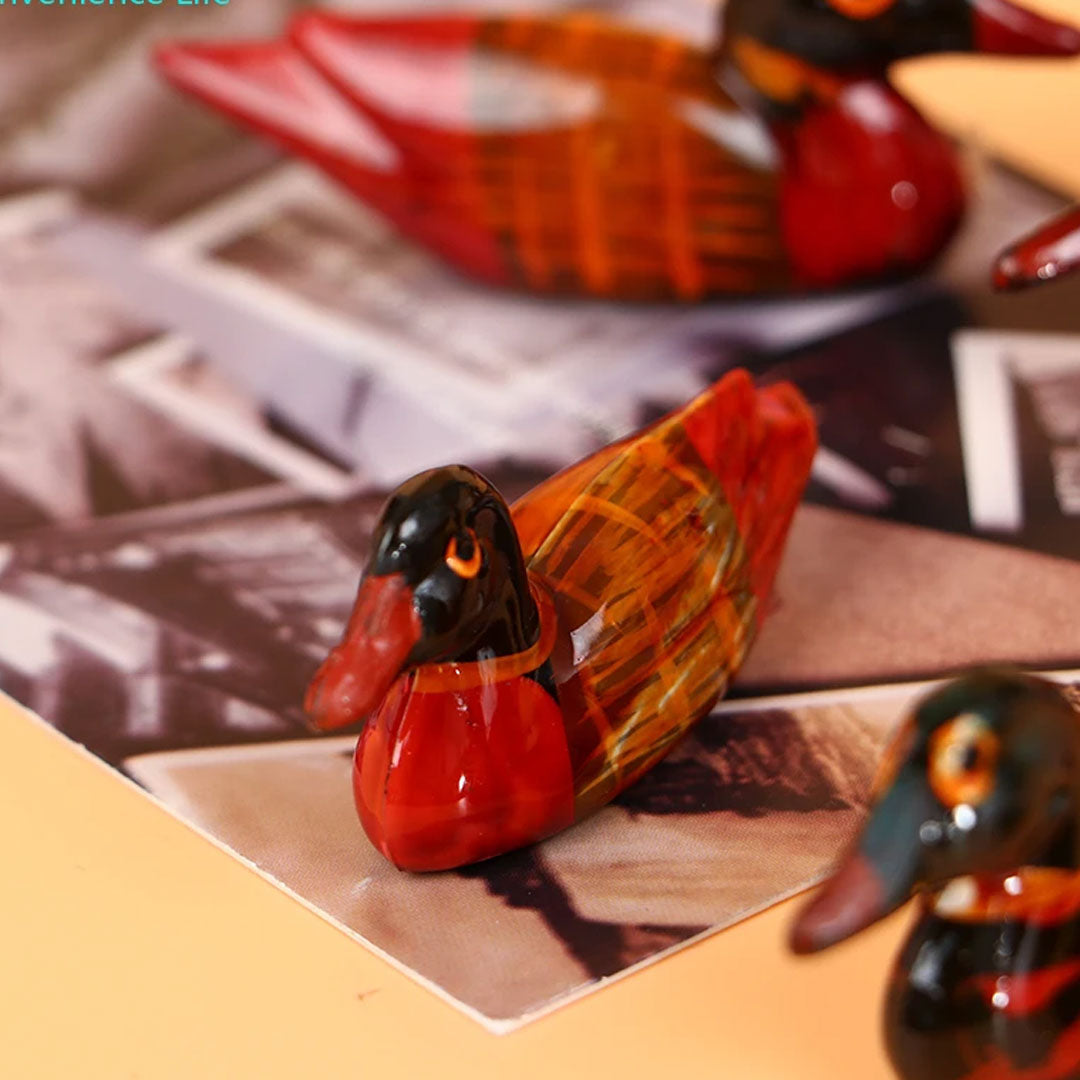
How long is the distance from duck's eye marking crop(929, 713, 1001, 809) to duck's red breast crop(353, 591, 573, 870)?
177mm

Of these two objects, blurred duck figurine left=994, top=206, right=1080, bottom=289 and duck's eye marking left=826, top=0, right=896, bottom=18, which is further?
duck's eye marking left=826, top=0, right=896, bottom=18

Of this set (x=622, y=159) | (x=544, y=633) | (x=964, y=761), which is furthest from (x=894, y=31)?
(x=964, y=761)

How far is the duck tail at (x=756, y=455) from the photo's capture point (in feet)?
2.34

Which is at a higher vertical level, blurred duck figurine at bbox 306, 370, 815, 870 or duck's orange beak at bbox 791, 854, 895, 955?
duck's orange beak at bbox 791, 854, 895, 955

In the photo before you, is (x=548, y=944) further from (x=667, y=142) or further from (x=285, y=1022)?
(x=667, y=142)

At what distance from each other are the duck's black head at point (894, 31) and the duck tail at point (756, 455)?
0.23 meters

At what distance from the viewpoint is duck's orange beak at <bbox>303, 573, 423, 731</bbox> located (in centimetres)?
58

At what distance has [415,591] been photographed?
0.59 metres

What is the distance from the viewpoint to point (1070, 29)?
906mm

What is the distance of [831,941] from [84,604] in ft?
1.41

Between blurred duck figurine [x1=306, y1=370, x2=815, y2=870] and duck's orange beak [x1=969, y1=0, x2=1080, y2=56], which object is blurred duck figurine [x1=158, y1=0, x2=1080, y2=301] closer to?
duck's orange beak [x1=969, y1=0, x2=1080, y2=56]

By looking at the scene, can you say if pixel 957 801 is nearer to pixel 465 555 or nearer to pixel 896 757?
pixel 896 757

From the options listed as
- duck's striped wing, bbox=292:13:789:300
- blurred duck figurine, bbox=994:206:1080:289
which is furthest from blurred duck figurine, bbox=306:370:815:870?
duck's striped wing, bbox=292:13:789:300

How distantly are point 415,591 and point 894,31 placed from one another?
46cm
